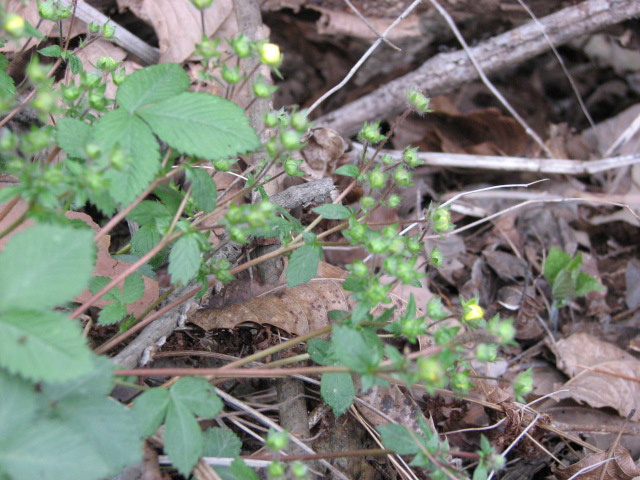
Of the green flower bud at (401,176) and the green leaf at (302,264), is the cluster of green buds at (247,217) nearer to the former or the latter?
the green leaf at (302,264)

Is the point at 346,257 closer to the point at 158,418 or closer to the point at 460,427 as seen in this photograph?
the point at 460,427

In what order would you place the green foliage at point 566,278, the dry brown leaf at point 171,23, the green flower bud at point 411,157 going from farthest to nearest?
the dry brown leaf at point 171,23, the green foliage at point 566,278, the green flower bud at point 411,157

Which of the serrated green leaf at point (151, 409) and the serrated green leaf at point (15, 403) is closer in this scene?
the serrated green leaf at point (15, 403)

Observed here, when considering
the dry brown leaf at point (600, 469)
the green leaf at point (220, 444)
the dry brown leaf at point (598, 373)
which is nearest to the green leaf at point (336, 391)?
the green leaf at point (220, 444)

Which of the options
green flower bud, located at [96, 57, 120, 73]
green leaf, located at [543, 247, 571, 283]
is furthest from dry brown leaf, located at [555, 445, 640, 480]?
green flower bud, located at [96, 57, 120, 73]

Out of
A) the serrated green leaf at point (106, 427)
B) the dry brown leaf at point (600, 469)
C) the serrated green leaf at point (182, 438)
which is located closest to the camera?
the serrated green leaf at point (106, 427)

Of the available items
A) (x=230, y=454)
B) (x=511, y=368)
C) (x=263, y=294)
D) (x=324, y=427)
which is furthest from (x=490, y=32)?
(x=230, y=454)

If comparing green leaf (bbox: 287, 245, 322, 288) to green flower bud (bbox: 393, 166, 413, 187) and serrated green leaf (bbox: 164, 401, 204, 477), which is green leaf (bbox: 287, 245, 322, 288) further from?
serrated green leaf (bbox: 164, 401, 204, 477)
